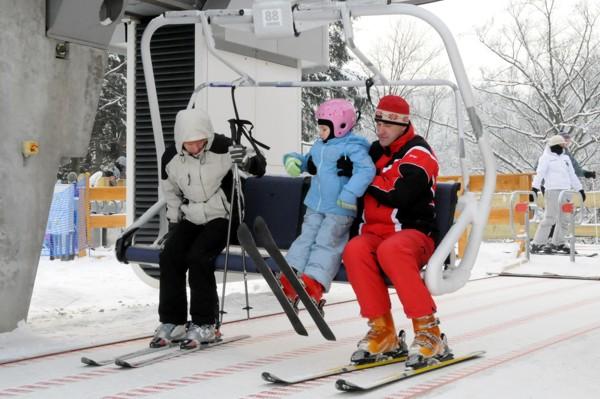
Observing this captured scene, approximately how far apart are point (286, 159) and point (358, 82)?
0.57 m

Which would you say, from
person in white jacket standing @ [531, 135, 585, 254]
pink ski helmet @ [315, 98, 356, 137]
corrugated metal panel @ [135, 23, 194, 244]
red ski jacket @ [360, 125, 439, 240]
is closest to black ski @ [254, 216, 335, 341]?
red ski jacket @ [360, 125, 439, 240]

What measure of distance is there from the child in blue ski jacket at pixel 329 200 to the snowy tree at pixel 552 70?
72.5ft

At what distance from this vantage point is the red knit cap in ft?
14.3

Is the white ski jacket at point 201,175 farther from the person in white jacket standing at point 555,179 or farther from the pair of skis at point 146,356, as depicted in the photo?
the person in white jacket standing at point 555,179

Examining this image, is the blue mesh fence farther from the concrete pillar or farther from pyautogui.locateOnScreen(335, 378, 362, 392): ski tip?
pyautogui.locateOnScreen(335, 378, 362, 392): ski tip

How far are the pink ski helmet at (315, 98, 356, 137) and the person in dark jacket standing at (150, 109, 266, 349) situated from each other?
1.73 ft

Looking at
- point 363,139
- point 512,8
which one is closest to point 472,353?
point 363,139

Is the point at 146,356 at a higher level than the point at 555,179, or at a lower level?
lower

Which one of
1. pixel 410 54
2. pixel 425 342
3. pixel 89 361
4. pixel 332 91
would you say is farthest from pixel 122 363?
pixel 410 54

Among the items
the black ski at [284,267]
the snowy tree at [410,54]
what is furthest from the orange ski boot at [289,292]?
the snowy tree at [410,54]

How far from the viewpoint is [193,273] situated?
15.4 ft

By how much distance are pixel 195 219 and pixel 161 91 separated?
271cm

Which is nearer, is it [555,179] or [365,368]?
[365,368]

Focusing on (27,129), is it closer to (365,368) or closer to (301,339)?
(301,339)
